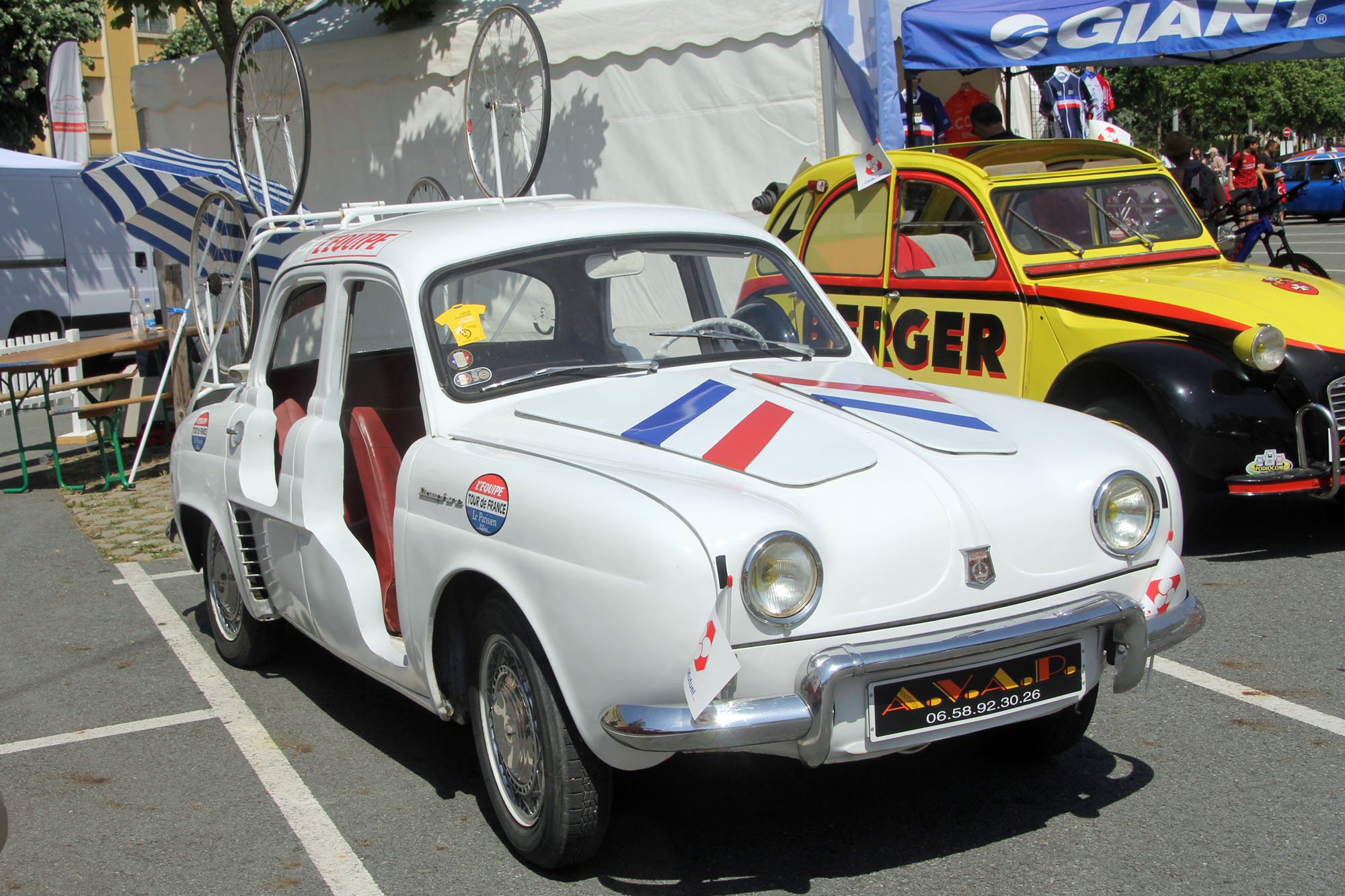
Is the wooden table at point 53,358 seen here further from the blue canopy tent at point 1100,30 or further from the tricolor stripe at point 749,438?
the tricolor stripe at point 749,438

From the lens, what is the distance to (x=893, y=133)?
30.4ft

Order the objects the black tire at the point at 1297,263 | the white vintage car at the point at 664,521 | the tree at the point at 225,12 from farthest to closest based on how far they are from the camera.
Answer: the black tire at the point at 1297,263 < the tree at the point at 225,12 < the white vintage car at the point at 664,521

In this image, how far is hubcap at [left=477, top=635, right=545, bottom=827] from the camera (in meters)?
3.21

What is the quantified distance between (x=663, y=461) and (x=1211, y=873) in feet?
5.49

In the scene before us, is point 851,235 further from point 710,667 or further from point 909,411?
point 710,667

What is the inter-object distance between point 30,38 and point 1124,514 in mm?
25923

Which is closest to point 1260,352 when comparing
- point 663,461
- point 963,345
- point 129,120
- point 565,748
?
point 963,345

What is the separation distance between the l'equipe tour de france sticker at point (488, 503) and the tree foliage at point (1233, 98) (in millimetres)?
40206

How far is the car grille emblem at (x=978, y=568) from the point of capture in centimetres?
302

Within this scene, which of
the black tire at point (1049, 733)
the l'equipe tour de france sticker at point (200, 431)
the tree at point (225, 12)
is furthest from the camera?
the tree at point (225, 12)

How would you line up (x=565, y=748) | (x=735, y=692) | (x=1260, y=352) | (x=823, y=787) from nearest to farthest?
(x=735, y=692), (x=565, y=748), (x=823, y=787), (x=1260, y=352)

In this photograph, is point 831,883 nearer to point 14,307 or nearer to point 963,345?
point 963,345

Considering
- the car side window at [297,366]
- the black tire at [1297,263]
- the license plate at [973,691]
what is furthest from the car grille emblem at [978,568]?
the black tire at [1297,263]

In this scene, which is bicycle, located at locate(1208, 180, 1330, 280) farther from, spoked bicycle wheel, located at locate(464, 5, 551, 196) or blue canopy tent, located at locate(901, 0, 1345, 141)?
spoked bicycle wheel, located at locate(464, 5, 551, 196)
